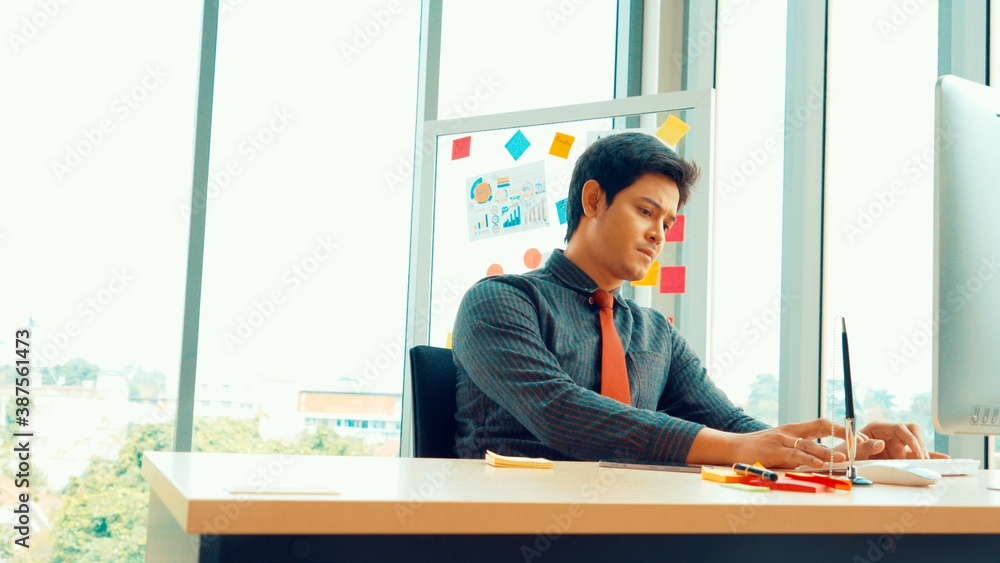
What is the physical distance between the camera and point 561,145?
9.80 ft

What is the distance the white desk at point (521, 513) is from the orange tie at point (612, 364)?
62cm

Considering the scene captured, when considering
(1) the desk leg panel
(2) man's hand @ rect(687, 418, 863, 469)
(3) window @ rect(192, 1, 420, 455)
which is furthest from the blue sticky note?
(1) the desk leg panel

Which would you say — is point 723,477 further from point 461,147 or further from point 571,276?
point 461,147

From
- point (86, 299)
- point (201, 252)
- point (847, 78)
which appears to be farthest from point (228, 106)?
point (847, 78)

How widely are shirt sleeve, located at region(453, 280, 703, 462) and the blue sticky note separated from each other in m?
1.51

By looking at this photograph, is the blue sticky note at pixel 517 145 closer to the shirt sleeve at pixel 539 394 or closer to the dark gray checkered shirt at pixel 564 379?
the dark gray checkered shirt at pixel 564 379

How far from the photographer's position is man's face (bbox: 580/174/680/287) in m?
1.74

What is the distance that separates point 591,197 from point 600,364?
369 millimetres

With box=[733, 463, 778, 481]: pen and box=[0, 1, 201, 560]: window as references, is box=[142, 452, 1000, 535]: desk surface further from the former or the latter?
box=[0, 1, 201, 560]: window

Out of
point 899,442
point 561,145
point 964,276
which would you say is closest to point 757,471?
point 964,276

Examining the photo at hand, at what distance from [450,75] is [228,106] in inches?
30.9

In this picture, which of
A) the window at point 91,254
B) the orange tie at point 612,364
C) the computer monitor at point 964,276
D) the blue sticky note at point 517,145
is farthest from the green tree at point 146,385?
the computer monitor at point 964,276

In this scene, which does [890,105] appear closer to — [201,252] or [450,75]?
[450,75]

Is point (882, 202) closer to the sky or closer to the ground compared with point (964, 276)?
closer to the sky
